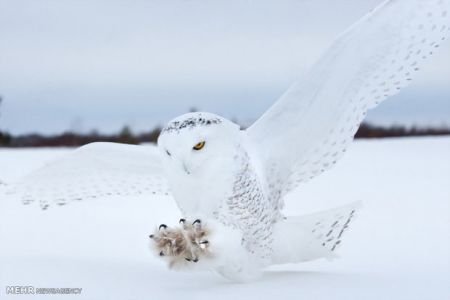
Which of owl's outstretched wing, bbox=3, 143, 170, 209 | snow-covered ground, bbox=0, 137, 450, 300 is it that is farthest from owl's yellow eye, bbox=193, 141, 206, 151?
owl's outstretched wing, bbox=3, 143, 170, 209

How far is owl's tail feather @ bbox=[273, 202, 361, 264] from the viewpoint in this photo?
13.4 feet

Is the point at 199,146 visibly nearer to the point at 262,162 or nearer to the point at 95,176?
the point at 262,162

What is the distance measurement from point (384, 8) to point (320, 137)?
73 cm

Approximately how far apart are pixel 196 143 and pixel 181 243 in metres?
0.44

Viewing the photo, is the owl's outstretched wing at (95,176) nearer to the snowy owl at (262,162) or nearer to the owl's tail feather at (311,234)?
the snowy owl at (262,162)

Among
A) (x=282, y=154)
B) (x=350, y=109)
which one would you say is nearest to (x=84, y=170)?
(x=282, y=154)

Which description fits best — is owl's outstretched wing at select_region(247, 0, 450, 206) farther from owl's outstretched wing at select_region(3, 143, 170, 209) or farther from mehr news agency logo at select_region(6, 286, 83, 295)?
mehr news agency logo at select_region(6, 286, 83, 295)

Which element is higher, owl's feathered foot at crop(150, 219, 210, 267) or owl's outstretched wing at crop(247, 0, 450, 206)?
owl's outstretched wing at crop(247, 0, 450, 206)

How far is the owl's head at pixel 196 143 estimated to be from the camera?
3391 millimetres

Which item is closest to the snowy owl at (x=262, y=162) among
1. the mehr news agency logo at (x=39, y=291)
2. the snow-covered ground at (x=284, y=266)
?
the snow-covered ground at (x=284, y=266)

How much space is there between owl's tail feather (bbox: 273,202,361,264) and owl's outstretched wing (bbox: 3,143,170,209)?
2.35ft

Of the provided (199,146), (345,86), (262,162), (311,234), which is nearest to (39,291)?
(199,146)

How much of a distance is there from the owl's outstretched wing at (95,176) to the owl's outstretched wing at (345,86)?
2.11 ft

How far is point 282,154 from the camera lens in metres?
4.06
